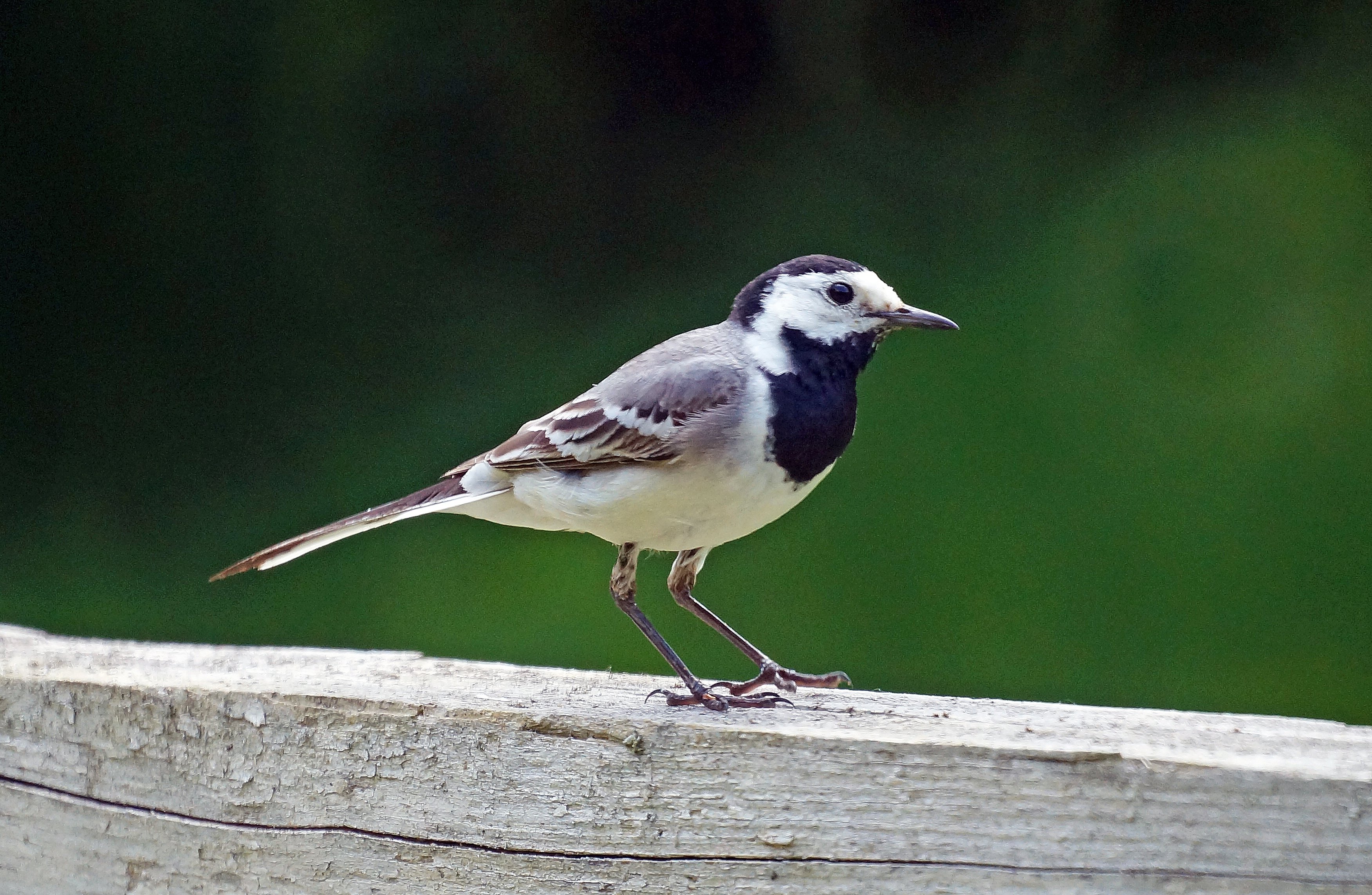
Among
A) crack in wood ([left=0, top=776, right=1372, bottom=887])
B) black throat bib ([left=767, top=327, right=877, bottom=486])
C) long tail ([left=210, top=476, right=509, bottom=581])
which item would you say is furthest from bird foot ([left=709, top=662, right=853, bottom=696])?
crack in wood ([left=0, top=776, right=1372, bottom=887])

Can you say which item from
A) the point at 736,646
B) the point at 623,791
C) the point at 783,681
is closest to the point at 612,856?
the point at 623,791

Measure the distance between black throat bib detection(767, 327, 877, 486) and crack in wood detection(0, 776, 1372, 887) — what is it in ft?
2.81

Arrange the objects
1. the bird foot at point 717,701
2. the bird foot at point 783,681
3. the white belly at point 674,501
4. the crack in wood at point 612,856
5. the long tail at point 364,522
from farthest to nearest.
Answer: the bird foot at point 783,681
the long tail at point 364,522
the white belly at point 674,501
the bird foot at point 717,701
the crack in wood at point 612,856

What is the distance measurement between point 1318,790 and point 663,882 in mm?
885

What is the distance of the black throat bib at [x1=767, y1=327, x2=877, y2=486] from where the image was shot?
2.55 metres

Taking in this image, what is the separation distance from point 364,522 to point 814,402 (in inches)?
37.0

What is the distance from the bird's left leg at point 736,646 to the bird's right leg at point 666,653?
107 millimetres

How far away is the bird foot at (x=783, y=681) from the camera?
2.79m

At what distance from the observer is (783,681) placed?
280 cm

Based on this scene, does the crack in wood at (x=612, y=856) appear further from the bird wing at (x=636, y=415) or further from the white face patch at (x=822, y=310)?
the white face patch at (x=822, y=310)

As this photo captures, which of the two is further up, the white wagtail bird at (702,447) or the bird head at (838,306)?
the bird head at (838,306)

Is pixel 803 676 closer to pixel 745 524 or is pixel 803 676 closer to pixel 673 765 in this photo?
pixel 745 524

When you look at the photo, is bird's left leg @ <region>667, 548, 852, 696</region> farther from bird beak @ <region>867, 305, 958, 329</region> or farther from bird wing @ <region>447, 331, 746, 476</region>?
bird beak @ <region>867, 305, 958, 329</region>

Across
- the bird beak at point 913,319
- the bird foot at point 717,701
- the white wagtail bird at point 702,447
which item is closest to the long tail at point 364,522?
the white wagtail bird at point 702,447
